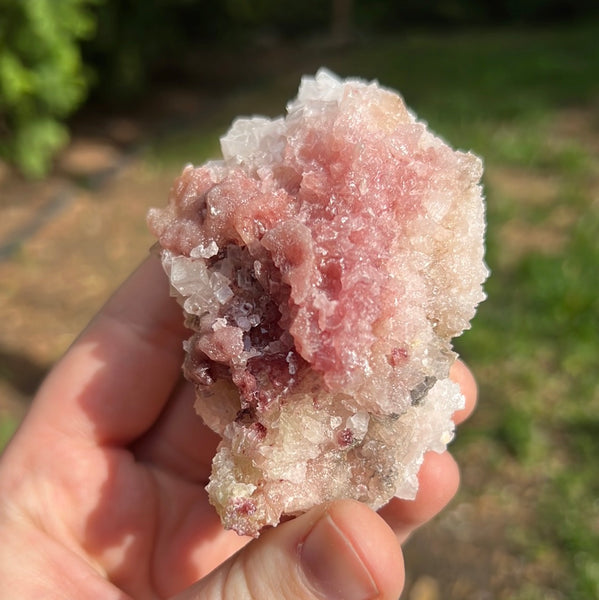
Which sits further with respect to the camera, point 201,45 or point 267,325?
point 201,45

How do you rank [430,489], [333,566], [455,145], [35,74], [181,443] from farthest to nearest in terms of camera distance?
[455,145]
[35,74]
[181,443]
[430,489]
[333,566]

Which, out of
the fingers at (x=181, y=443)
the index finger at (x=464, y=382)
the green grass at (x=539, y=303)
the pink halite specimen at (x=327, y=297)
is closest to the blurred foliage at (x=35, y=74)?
the green grass at (x=539, y=303)

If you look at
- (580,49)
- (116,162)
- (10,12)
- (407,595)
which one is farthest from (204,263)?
(580,49)

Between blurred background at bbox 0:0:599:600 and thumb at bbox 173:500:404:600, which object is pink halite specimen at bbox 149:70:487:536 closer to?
thumb at bbox 173:500:404:600

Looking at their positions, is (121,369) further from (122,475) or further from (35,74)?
(35,74)

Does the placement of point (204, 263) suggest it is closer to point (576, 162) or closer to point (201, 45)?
point (576, 162)

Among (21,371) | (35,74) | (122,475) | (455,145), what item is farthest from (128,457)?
(455,145)
